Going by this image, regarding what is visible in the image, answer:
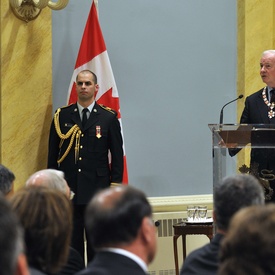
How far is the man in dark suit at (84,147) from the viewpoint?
597cm

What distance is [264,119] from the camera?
5.68 metres

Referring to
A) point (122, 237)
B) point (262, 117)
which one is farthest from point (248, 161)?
point (122, 237)

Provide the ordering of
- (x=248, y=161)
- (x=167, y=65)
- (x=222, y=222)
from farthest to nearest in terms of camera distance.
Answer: (x=167, y=65) < (x=248, y=161) < (x=222, y=222)

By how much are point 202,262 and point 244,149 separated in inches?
87.1

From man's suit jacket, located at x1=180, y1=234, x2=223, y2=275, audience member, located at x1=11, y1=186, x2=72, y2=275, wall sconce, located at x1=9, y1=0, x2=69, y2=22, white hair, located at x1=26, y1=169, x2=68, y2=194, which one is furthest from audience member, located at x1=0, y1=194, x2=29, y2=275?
wall sconce, located at x1=9, y1=0, x2=69, y2=22

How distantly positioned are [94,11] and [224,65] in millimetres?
1381

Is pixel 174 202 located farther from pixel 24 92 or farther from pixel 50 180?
pixel 50 180

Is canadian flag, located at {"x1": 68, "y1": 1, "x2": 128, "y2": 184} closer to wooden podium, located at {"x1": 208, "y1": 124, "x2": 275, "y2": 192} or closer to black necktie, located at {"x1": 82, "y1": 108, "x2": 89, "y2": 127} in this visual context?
black necktie, located at {"x1": 82, "y1": 108, "x2": 89, "y2": 127}

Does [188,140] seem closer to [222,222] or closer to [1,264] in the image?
[222,222]

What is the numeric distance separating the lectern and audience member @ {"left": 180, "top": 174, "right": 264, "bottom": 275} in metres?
1.92

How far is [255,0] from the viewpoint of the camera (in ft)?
22.9

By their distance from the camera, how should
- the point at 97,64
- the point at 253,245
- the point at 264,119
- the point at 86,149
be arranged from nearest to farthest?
the point at 253,245
the point at 264,119
the point at 86,149
the point at 97,64

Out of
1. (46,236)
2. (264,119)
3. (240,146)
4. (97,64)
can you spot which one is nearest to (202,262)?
(46,236)

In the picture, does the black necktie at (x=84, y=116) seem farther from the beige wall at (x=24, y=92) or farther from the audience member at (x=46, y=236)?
the audience member at (x=46, y=236)
